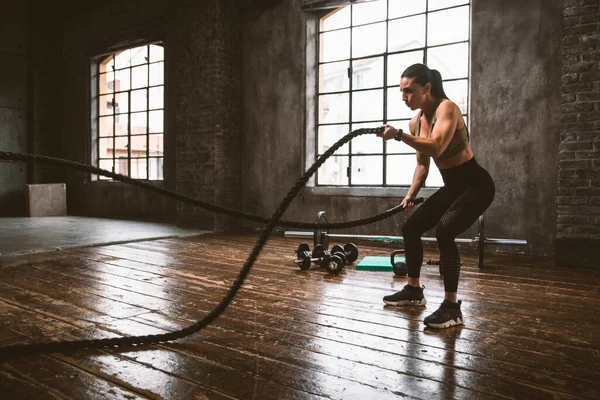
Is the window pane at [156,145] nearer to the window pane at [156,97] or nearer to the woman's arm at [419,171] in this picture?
the window pane at [156,97]

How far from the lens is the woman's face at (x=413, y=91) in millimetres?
2732

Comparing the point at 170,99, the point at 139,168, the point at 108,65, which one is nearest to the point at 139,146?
the point at 139,168

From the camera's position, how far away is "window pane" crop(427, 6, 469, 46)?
18.7ft

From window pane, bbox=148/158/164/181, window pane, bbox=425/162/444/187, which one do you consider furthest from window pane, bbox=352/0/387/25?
window pane, bbox=148/158/164/181

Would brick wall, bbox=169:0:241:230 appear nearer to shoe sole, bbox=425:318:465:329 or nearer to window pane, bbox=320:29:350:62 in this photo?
window pane, bbox=320:29:350:62

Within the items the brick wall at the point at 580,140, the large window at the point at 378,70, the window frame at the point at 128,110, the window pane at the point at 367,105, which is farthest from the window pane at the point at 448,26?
the window frame at the point at 128,110

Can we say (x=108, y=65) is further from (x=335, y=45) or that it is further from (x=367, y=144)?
(x=367, y=144)

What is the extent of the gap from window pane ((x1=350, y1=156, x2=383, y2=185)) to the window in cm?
388

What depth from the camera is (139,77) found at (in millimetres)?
9102

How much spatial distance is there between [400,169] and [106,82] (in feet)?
22.3

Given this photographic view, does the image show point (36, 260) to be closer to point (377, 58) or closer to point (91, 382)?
point (91, 382)

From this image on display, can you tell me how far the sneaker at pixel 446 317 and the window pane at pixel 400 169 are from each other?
350 centimetres

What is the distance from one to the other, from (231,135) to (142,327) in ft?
16.6

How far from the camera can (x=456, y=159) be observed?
270cm
